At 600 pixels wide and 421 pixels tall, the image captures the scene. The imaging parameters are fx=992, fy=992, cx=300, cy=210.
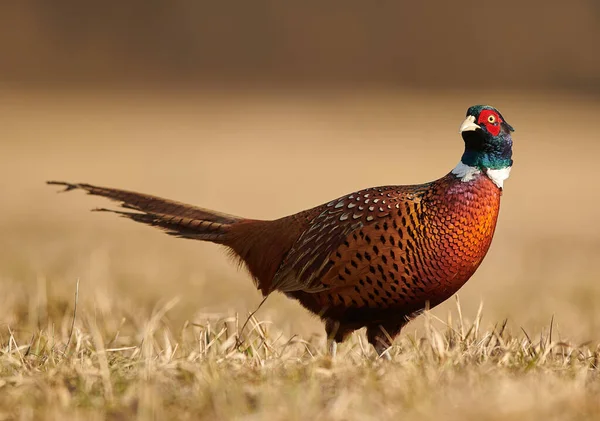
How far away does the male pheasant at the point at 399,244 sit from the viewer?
4320 mm

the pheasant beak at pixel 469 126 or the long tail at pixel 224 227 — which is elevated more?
the pheasant beak at pixel 469 126

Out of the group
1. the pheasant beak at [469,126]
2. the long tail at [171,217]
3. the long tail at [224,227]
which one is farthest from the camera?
the long tail at [171,217]

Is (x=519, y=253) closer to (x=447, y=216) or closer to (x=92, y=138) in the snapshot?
(x=447, y=216)

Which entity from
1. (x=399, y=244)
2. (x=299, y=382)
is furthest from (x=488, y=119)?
(x=299, y=382)

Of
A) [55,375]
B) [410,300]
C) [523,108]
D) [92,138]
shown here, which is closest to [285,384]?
[55,375]

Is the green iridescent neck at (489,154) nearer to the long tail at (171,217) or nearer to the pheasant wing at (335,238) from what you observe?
the pheasant wing at (335,238)

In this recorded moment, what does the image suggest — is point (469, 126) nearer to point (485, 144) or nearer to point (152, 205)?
point (485, 144)

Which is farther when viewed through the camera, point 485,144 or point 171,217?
point 171,217

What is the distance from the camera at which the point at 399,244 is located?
4.35m

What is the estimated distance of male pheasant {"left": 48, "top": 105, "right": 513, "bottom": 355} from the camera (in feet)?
14.2

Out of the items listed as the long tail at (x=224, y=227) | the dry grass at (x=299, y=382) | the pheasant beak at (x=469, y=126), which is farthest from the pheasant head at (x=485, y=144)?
the long tail at (x=224, y=227)

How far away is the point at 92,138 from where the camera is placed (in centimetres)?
2062

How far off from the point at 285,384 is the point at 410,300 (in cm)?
118

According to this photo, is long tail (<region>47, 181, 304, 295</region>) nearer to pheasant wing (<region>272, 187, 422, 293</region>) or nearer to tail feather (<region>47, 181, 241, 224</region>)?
tail feather (<region>47, 181, 241, 224</region>)
